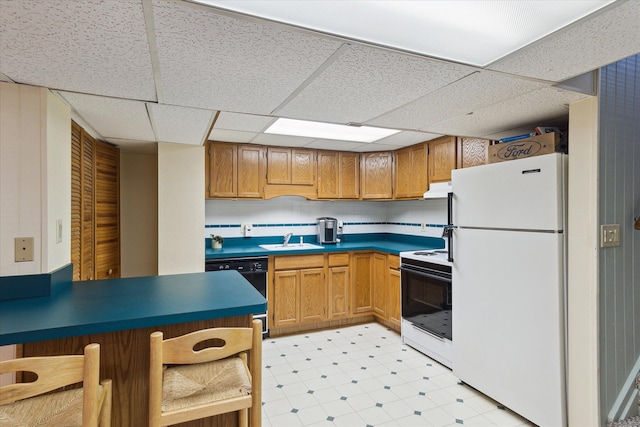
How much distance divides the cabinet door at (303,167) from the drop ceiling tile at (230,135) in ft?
2.08

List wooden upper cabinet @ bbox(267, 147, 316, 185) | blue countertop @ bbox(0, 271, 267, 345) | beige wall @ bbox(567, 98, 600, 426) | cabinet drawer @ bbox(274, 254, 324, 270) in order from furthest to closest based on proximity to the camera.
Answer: wooden upper cabinet @ bbox(267, 147, 316, 185) < cabinet drawer @ bbox(274, 254, 324, 270) < beige wall @ bbox(567, 98, 600, 426) < blue countertop @ bbox(0, 271, 267, 345)

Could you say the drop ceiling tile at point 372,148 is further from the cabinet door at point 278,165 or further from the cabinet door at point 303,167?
the cabinet door at point 278,165

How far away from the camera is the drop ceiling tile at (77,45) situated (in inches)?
40.1

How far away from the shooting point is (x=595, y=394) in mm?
1829

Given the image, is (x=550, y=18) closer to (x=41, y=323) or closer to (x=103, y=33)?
(x=103, y=33)

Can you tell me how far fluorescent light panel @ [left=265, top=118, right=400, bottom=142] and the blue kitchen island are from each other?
5.97ft

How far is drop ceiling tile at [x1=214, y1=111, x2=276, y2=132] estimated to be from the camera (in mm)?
2486

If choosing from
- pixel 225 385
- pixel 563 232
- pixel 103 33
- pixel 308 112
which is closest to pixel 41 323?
pixel 225 385

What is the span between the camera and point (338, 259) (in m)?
3.82

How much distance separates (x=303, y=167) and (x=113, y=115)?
213 centimetres

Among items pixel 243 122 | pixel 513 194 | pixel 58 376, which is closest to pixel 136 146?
pixel 243 122

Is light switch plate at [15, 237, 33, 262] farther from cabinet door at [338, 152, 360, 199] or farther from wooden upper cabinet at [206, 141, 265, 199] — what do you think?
cabinet door at [338, 152, 360, 199]

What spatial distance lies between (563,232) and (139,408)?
2387 mm

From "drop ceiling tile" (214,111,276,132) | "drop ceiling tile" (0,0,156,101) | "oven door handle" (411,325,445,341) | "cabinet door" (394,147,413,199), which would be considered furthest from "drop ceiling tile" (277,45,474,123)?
"oven door handle" (411,325,445,341)
